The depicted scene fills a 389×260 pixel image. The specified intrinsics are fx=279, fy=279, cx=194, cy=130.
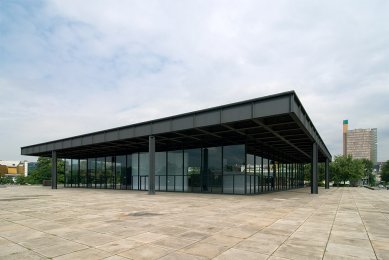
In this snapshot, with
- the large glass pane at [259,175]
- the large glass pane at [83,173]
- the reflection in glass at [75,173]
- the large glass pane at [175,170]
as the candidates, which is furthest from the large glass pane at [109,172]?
the large glass pane at [259,175]

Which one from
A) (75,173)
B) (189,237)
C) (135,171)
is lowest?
(75,173)

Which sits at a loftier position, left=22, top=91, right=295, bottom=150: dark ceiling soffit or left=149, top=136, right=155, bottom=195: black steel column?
left=22, top=91, right=295, bottom=150: dark ceiling soffit

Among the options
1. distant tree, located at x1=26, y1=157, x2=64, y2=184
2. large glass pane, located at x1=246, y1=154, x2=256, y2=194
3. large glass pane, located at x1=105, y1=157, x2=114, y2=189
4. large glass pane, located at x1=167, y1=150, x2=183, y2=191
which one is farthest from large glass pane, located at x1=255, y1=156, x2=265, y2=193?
distant tree, located at x1=26, y1=157, x2=64, y2=184

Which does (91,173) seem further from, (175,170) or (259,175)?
(259,175)

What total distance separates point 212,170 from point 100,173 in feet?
68.6

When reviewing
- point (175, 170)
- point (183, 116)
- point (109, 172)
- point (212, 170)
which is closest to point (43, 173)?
point (109, 172)

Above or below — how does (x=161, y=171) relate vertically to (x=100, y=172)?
above

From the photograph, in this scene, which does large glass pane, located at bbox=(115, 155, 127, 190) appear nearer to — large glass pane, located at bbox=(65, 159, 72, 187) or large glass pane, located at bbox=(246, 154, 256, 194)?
large glass pane, located at bbox=(65, 159, 72, 187)

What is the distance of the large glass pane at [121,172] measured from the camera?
122 ft

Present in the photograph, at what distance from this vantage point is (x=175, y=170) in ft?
103

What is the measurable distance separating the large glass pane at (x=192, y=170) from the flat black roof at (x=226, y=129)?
0.86 m

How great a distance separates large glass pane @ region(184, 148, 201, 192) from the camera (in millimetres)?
29328

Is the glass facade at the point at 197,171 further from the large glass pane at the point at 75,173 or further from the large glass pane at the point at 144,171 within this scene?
the large glass pane at the point at 75,173

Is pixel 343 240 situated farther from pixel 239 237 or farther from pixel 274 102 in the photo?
pixel 274 102
